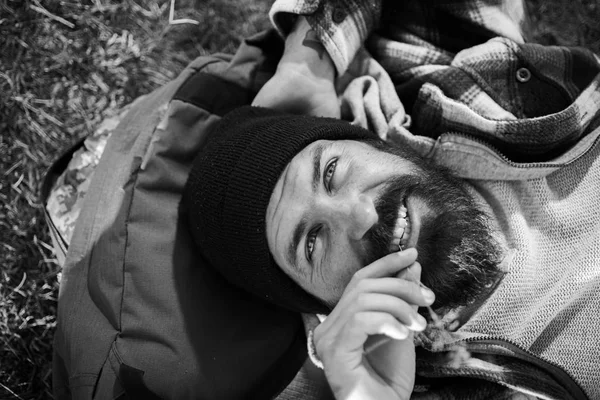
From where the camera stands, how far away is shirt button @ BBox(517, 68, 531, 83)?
2074 mm

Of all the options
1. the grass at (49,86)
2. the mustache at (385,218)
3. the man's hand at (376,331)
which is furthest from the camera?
the grass at (49,86)

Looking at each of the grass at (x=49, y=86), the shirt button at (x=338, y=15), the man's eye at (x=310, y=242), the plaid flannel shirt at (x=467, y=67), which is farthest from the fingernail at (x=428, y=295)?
the grass at (x=49, y=86)

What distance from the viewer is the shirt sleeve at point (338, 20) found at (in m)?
2.14

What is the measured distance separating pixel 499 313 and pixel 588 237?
366 millimetres

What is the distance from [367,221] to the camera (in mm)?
1595

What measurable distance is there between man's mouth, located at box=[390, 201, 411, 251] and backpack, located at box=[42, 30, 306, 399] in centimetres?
66

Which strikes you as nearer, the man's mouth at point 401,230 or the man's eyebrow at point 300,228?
the man's mouth at point 401,230

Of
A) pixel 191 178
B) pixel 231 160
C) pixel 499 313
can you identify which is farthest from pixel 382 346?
pixel 191 178

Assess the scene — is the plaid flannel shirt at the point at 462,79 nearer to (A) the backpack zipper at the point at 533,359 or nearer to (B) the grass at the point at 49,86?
(A) the backpack zipper at the point at 533,359

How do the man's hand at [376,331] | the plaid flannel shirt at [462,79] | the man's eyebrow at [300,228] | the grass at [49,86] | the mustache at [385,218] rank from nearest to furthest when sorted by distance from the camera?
the man's hand at [376,331] < the mustache at [385,218] < the man's eyebrow at [300,228] < the plaid flannel shirt at [462,79] < the grass at [49,86]

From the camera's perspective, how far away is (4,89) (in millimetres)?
2555

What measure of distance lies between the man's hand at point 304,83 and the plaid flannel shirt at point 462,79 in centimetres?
5

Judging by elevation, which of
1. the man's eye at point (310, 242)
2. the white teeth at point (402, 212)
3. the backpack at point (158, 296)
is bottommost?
the backpack at point (158, 296)

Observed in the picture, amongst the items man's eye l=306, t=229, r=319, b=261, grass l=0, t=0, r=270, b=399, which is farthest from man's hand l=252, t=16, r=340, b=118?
grass l=0, t=0, r=270, b=399
